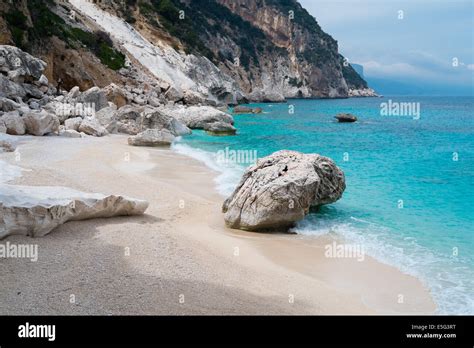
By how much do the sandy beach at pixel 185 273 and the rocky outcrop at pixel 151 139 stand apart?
1343 centimetres

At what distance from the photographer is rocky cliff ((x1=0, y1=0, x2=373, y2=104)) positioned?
44.1 metres

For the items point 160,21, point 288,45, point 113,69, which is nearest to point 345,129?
point 113,69

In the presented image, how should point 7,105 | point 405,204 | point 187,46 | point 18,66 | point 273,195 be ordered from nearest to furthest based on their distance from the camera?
1. point 273,195
2. point 405,204
3. point 7,105
4. point 18,66
5. point 187,46

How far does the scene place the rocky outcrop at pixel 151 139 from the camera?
86.0 ft

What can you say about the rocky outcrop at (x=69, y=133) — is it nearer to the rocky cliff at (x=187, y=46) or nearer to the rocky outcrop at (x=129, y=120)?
the rocky outcrop at (x=129, y=120)

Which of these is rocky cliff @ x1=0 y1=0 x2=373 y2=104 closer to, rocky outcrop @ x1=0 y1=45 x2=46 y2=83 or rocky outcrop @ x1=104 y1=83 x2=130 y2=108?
rocky outcrop @ x1=104 y1=83 x2=130 y2=108

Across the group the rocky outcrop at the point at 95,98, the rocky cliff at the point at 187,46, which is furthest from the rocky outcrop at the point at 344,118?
the rocky outcrop at the point at 95,98

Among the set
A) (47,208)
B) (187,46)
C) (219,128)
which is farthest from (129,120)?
(187,46)

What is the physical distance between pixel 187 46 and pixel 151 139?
6731 centimetres

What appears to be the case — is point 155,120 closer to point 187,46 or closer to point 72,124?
point 72,124

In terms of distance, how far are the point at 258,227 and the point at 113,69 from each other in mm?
46152

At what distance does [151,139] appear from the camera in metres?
26.7

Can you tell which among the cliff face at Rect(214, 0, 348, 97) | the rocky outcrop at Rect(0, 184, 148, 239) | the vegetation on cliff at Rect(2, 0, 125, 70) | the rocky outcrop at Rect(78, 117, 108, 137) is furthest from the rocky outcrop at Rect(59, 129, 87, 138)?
the cliff face at Rect(214, 0, 348, 97)
